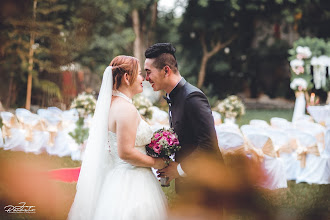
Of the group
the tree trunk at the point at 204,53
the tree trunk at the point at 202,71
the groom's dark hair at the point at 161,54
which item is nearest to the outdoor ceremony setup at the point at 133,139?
the groom's dark hair at the point at 161,54

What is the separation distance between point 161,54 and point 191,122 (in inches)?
19.2

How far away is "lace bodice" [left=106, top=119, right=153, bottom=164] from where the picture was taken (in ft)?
8.24

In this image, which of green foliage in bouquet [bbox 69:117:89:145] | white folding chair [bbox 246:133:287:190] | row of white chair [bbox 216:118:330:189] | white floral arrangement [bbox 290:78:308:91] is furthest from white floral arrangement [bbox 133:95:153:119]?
white floral arrangement [bbox 290:78:308:91]

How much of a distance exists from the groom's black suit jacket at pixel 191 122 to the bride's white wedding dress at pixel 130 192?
21cm

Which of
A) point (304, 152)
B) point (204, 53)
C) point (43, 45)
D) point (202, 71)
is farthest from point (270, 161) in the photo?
point (204, 53)

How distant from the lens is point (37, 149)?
8.30 metres

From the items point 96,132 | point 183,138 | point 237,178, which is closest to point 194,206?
point 183,138

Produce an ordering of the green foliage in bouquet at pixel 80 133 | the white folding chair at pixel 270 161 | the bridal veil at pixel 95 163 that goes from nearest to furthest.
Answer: the bridal veil at pixel 95 163 → the white folding chair at pixel 270 161 → the green foliage in bouquet at pixel 80 133

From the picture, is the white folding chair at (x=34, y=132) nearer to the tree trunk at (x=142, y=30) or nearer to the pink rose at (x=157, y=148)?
the pink rose at (x=157, y=148)

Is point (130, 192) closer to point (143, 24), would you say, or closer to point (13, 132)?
point (13, 132)

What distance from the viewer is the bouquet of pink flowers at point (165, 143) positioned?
2348mm

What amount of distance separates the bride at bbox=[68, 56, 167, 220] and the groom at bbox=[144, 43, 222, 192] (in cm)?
13

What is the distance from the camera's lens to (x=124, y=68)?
2531mm

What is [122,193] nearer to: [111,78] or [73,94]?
[111,78]
